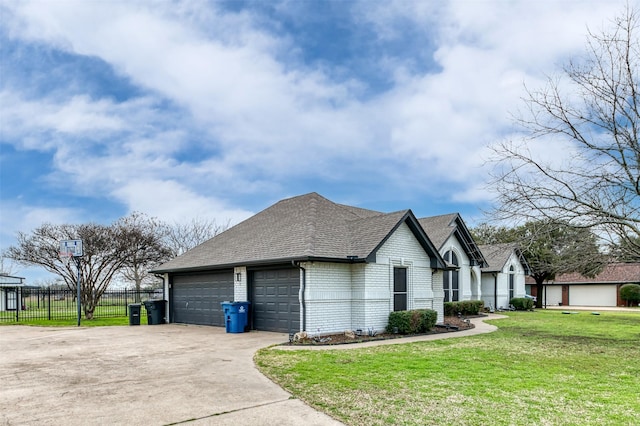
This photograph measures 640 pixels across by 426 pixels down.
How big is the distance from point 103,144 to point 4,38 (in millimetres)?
5623

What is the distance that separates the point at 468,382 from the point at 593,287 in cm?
4299

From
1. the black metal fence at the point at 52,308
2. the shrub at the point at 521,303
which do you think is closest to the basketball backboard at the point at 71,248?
the black metal fence at the point at 52,308

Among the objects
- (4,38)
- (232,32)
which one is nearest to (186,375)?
(232,32)

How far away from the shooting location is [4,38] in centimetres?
1254

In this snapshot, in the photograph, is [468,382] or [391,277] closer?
[468,382]

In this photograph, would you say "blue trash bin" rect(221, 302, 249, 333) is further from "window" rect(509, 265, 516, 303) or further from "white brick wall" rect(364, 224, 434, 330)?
"window" rect(509, 265, 516, 303)

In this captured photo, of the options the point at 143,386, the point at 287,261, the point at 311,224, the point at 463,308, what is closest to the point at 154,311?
the point at 311,224

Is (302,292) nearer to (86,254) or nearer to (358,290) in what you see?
(358,290)

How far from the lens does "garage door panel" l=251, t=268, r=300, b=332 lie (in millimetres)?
15211

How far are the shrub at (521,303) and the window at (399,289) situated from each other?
59.1 ft

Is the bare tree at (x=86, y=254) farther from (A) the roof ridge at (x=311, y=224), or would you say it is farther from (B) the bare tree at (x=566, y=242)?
(B) the bare tree at (x=566, y=242)

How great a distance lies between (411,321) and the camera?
15820 millimetres

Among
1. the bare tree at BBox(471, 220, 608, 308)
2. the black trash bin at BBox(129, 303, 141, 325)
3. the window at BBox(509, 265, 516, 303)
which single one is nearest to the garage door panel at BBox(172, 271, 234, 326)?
the black trash bin at BBox(129, 303, 141, 325)

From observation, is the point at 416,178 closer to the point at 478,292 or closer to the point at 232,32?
the point at 232,32
